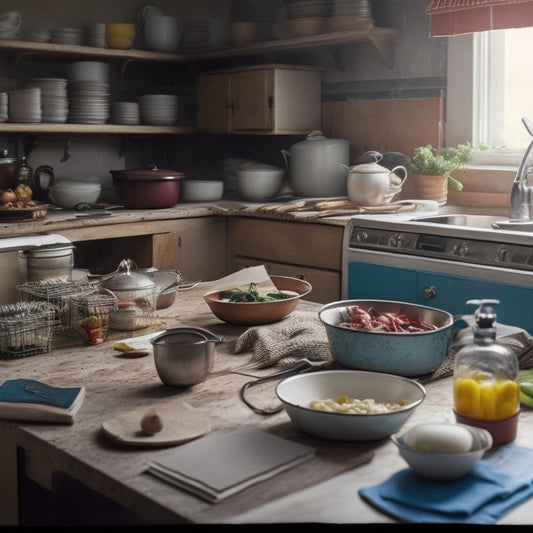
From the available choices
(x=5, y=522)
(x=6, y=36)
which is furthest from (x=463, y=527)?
(x=6, y=36)

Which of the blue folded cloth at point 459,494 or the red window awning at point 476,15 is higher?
the red window awning at point 476,15

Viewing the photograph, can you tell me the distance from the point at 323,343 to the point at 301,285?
53 centimetres

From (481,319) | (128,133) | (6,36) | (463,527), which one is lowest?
(463,527)

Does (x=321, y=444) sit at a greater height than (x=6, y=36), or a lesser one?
lesser

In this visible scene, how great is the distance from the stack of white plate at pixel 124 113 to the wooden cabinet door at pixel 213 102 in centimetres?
49

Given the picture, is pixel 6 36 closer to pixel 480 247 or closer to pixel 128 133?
pixel 128 133

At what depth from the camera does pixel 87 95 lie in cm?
464

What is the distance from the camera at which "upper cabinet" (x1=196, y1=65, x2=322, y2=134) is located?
482cm

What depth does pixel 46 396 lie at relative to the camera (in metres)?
1.54

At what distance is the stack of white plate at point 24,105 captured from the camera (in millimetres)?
4375

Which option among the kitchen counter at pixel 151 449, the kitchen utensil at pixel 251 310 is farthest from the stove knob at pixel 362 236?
the kitchen counter at pixel 151 449

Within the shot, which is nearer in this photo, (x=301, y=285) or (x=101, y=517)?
(x=101, y=517)

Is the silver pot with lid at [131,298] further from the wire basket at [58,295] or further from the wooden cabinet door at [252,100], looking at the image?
the wooden cabinet door at [252,100]

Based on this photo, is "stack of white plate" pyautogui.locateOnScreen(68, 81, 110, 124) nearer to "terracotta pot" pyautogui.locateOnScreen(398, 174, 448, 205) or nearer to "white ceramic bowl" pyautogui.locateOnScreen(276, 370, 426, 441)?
"terracotta pot" pyautogui.locateOnScreen(398, 174, 448, 205)
